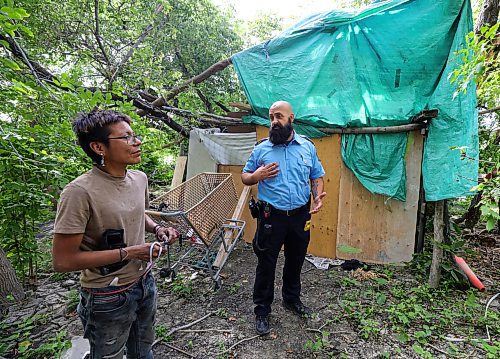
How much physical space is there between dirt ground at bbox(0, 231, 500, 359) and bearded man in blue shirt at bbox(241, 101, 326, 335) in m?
0.28

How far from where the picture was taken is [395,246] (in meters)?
3.93

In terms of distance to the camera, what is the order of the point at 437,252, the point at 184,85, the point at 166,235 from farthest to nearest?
the point at 184,85 < the point at 437,252 < the point at 166,235

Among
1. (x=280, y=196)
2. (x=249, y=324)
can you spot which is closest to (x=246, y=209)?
(x=249, y=324)

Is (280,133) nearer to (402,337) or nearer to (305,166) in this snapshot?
(305,166)

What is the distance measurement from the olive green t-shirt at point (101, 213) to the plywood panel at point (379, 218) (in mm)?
3343

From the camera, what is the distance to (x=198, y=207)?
3.10m

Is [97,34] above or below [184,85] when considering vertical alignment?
above

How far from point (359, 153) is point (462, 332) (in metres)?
2.37

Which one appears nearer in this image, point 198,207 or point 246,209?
point 198,207

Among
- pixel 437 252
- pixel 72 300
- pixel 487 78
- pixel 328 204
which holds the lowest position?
pixel 72 300

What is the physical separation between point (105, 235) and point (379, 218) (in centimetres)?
375

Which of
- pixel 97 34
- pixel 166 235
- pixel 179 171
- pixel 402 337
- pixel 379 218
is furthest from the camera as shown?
pixel 179 171

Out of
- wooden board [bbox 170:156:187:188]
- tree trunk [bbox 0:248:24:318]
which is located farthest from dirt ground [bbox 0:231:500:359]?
wooden board [bbox 170:156:187:188]

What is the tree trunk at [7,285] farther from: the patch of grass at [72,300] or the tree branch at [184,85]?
the tree branch at [184,85]
